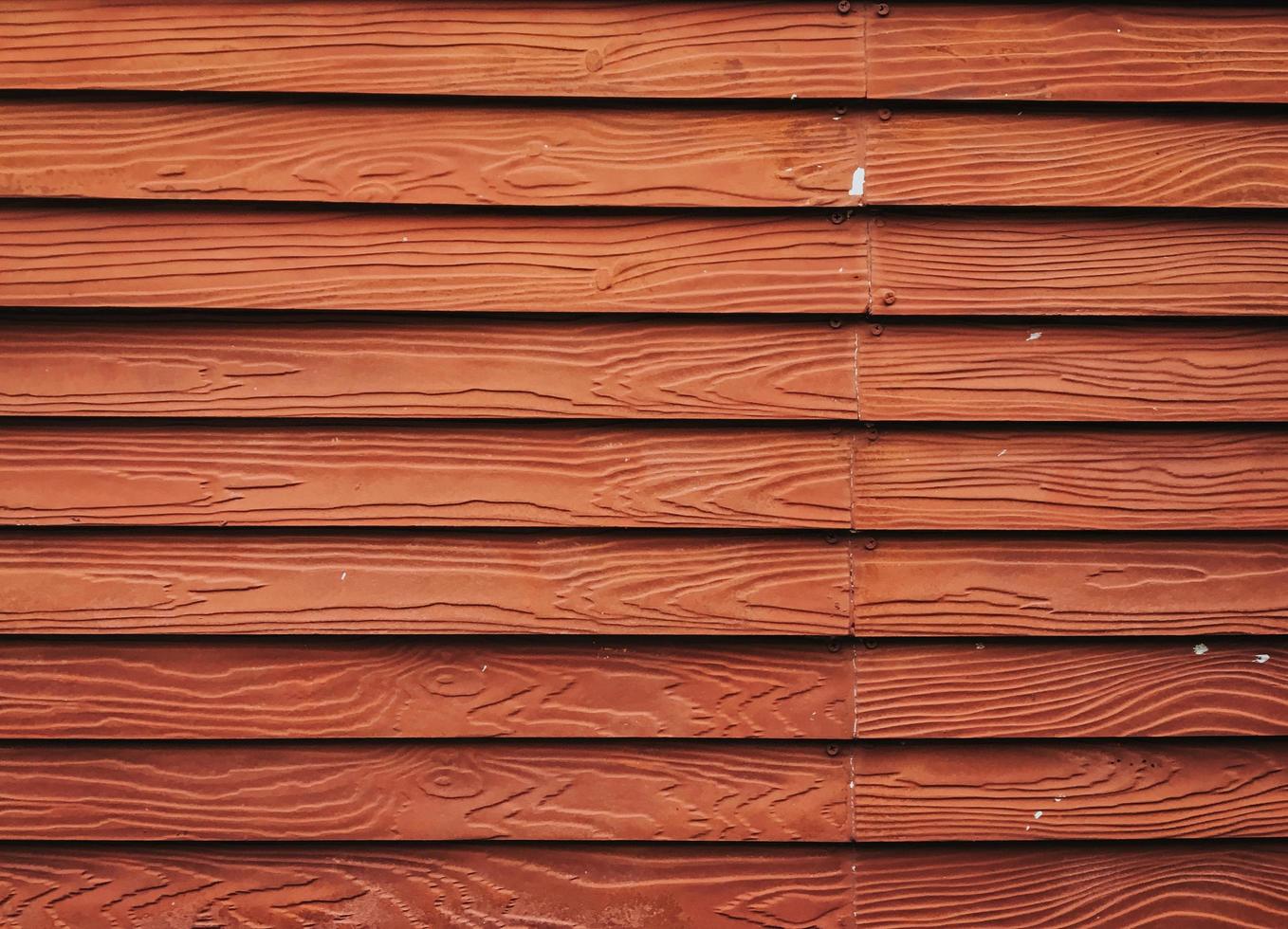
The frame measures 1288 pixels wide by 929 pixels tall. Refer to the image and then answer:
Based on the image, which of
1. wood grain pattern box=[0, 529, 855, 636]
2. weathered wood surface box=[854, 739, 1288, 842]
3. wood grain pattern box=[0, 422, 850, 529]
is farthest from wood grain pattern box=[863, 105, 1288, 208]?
weathered wood surface box=[854, 739, 1288, 842]

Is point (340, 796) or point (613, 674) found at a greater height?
point (613, 674)

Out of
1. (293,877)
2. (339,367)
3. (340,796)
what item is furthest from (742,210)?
(293,877)

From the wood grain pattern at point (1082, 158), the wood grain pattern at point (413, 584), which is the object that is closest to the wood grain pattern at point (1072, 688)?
the wood grain pattern at point (413, 584)

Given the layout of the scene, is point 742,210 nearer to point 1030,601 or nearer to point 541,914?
point 1030,601

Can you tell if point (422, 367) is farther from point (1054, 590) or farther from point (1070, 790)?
point (1070, 790)

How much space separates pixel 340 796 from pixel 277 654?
251 mm

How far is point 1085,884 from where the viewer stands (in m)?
1.68

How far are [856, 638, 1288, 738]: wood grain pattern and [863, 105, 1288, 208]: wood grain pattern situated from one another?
0.72 meters

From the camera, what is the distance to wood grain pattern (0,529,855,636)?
1609 mm

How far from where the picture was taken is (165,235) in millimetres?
1599

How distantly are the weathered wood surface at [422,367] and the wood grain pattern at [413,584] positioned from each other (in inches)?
8.1

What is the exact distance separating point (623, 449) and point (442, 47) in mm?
691

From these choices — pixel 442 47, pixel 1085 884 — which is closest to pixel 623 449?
pixel 442 47

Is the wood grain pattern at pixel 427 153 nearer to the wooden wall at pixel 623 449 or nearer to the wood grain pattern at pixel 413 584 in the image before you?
the wooden wall at pixel 623 449
